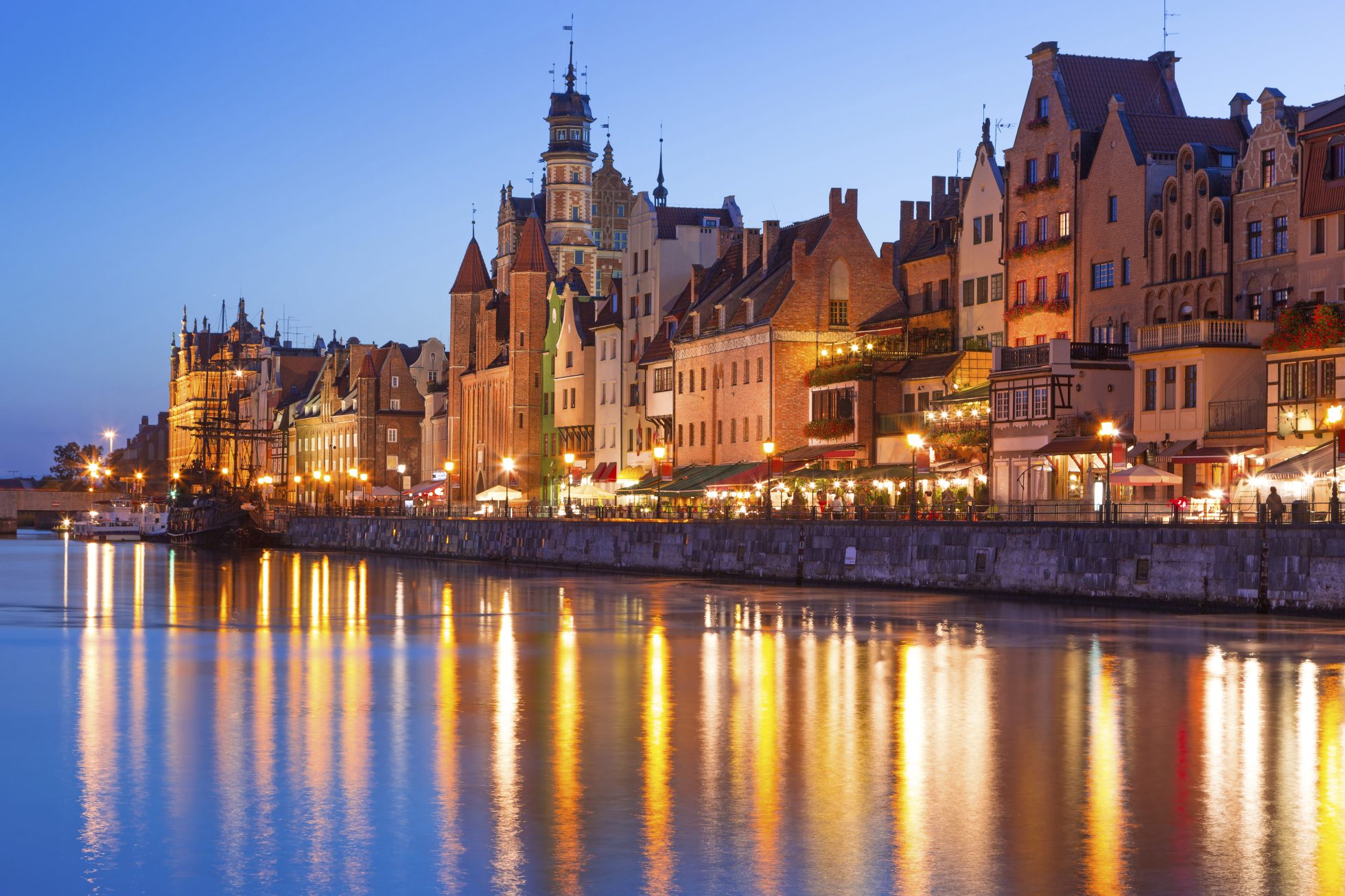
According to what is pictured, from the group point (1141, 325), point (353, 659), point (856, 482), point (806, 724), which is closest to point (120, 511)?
point (856, 482)

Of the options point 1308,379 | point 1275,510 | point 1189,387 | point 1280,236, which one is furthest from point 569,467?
point 1275,510

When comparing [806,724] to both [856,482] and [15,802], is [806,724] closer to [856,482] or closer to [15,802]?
[15,802]

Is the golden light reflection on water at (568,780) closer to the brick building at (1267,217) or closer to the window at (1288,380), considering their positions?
the window at (1288,380)

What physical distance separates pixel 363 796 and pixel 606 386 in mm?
86658

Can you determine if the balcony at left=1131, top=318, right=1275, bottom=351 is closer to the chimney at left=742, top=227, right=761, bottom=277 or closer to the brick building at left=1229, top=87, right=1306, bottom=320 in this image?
the brick building at left=1229, top=87, right=1306, bottom=320

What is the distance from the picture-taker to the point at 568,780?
21.1 meters

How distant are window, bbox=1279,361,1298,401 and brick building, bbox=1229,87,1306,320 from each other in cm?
301

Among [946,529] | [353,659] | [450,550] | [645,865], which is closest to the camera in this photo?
[645,865]

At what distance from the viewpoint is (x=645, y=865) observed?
1669 cm

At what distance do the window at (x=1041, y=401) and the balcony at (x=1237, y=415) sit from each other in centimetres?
768

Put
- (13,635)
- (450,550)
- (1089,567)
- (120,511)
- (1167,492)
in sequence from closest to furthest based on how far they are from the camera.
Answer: (13,635) < (1089,567) < (1167,492) < (450,550) < (120,511)

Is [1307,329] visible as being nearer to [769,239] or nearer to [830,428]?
[830,428]

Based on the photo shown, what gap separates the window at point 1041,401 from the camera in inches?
2559

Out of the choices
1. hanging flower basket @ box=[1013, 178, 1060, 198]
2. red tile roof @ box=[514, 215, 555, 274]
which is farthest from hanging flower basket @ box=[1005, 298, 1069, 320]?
red tile roof @ box=[514, 215, 555, 274]
